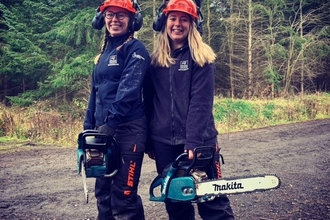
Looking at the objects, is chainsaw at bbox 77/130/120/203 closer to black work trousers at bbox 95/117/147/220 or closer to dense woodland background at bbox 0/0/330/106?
black work trousers at bbox 95/117/147/220

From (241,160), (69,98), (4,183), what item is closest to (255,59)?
(69,98)

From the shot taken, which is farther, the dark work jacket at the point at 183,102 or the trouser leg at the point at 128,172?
the trouser leg at the point at 128,172

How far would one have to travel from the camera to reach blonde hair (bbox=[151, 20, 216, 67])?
125 inches

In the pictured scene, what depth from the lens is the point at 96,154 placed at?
3.18 m

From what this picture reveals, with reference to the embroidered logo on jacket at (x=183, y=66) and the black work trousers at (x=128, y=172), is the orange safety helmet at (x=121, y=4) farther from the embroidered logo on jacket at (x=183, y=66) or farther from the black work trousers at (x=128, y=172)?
the black work trousers at (x=128, y=172)

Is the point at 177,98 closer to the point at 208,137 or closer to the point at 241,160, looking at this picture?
the point at 208,137

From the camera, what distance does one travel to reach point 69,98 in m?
18.7

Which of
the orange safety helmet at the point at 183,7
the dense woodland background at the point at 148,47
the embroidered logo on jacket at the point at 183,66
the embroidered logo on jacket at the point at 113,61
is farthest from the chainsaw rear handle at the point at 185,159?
the dense woodland background at the point at 148,47

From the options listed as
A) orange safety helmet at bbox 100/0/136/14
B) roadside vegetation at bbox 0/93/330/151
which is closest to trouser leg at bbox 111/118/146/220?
orange safety helmet at bbox 100/0/136/14

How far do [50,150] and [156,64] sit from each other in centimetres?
502

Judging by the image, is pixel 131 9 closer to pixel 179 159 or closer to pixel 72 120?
pixel 179 159

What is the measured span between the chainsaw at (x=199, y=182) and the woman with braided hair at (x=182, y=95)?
10 cm

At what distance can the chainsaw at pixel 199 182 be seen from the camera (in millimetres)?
2982

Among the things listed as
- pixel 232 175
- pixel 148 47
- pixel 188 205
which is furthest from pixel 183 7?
pixel 148 47
